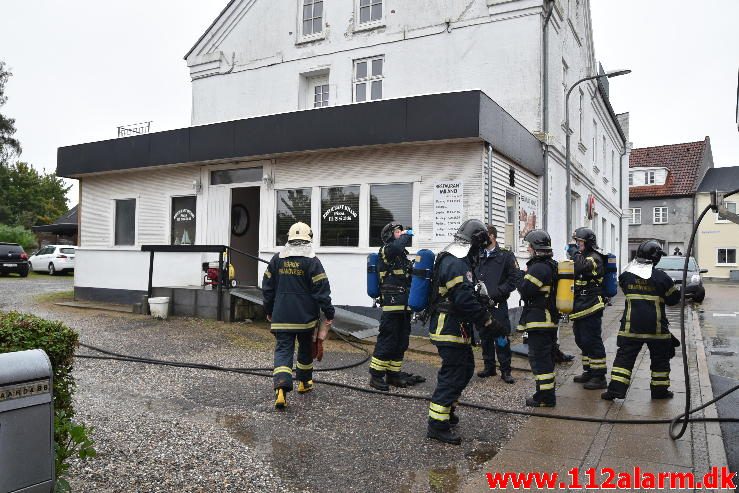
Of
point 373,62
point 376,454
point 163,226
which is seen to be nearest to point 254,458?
point 376,454

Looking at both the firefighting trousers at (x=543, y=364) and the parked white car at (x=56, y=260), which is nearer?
the firefighting trousers at (x=543, y=364)

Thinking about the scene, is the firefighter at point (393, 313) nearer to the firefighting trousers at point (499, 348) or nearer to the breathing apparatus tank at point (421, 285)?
the firefighting trousers at point (499, 348)

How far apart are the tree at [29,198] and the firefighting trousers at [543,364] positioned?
2233 inches

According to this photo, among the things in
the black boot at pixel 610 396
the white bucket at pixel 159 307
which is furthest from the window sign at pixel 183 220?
the black boot at pixel 610 396

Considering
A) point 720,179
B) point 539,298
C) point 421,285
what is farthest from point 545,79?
point 720,179

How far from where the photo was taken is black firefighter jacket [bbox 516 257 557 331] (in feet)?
18.7

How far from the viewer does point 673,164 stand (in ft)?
137

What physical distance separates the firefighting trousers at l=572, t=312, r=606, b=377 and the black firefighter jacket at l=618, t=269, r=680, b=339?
0.70 m

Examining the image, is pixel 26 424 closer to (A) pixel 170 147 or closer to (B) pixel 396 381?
(B) pixel 396 381

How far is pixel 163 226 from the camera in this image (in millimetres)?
13367

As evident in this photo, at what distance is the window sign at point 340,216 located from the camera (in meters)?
10.7

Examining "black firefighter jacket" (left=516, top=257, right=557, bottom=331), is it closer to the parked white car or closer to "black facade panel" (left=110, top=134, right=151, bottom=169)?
"black facade panel" (left=110, top=134, right=151, bottom=169)

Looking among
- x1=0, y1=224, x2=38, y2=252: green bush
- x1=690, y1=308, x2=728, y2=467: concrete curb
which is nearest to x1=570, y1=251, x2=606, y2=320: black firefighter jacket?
x1=690, y1=308, x2=728, y2=467: concrete curb

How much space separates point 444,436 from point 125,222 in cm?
1203
